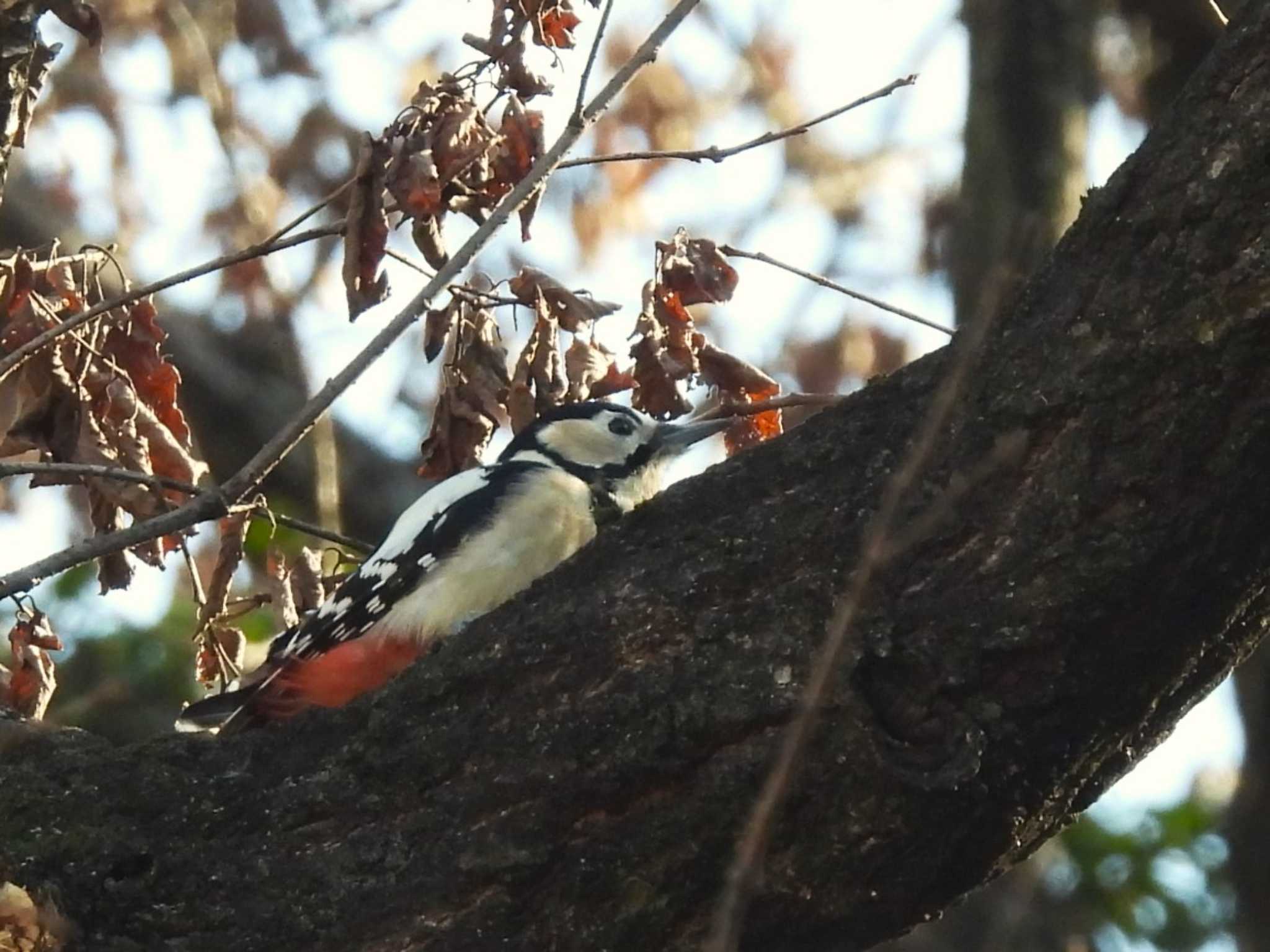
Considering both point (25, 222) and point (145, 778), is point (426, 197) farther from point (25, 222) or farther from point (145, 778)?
point (25, 222)

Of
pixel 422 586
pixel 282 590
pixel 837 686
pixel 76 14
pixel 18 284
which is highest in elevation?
pixel 76 14

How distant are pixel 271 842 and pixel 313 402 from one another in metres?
0.71

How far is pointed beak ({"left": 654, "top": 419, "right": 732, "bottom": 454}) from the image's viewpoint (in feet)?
13.8

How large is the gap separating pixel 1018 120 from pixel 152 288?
3012 millimetres

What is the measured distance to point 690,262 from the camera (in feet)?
11.4

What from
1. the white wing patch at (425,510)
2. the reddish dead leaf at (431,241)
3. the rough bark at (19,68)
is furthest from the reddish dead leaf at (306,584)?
the rough bark at (19,68)

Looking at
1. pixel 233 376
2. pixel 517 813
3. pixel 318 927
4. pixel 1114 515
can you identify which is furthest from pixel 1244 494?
pixel 233 376

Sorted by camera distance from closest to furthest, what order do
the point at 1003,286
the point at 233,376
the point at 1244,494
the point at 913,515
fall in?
1. the point at 1003,286
2. the point at 1244,494
3. the point at 913,515
4. the point at 233,376

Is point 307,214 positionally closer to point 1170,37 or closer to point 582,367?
point 582,367

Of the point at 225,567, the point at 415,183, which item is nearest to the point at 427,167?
the point at 415,183

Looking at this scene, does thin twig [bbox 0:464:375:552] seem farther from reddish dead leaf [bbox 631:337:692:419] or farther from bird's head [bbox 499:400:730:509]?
bird's head [bbox 499:400:730:509]

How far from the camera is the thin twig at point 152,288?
308cm

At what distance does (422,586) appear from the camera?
366 centimetres

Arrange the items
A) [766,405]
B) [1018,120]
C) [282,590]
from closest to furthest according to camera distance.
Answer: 1. [766,405]
2. [282,590]
3. [1018,120]
